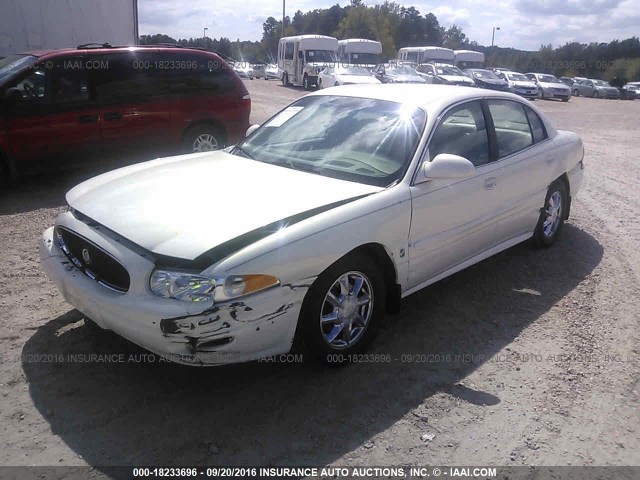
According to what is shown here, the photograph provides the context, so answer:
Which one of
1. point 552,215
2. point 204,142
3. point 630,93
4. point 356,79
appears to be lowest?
point 552,215

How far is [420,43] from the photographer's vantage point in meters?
77.1

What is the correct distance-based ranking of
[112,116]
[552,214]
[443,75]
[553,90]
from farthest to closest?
[553,90] < [443,75] < [112,116] < [552,214]

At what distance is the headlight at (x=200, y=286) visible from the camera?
2766 millimetres

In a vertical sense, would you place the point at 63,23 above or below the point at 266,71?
above

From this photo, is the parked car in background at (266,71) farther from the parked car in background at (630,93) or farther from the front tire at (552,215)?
the front tire at (552,215)

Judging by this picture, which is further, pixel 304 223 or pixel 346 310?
pixel 346 310

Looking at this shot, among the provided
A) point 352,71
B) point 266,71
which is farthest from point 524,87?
point 266,71

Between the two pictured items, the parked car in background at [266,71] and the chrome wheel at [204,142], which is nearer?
the chrome wheel at [204,142]

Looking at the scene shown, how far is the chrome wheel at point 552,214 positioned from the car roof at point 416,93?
1.21 metres

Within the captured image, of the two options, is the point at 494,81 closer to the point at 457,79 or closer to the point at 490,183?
the point at 457,79

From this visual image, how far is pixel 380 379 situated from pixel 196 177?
1772 millimetres

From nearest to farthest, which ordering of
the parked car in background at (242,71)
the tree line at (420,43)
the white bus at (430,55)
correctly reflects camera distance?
the white bus at (430,55) → the parked car in background at (242,71) → the tree line at (420,43)

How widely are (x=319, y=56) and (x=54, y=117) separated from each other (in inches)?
934

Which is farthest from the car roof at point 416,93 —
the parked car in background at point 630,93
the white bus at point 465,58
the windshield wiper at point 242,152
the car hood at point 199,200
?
the parked car in background at point 630,93
